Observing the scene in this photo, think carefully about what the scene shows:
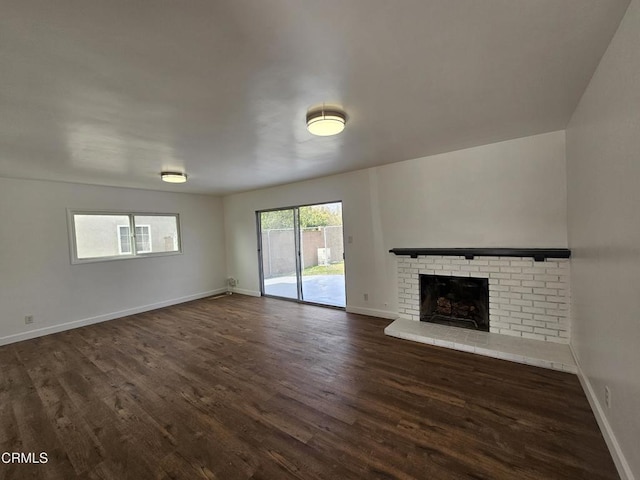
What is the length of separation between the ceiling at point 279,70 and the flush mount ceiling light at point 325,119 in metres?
0.12

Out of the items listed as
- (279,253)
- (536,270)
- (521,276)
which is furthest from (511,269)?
(279,253)

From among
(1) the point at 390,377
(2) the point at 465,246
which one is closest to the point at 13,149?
(1) the point at 390,377

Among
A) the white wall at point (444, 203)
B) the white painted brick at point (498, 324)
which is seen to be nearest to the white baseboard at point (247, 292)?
the white wall at point (444, 203)

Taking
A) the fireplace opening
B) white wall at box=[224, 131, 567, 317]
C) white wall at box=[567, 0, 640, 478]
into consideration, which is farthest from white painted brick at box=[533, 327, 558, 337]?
white wall at box=[224, 131, 567, 317]

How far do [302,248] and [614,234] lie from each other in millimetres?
4542

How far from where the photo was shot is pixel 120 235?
5.05m

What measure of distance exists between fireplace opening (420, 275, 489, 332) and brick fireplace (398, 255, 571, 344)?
13 centimetres

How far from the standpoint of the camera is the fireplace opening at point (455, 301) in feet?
11.5

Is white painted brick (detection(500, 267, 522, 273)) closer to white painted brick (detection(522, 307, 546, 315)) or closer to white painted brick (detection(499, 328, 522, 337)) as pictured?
white painted brick (detection(522, 307, 546, 315))

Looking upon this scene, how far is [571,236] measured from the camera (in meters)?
2.74

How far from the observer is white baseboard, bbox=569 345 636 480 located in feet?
4.77

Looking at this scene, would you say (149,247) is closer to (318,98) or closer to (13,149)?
(13,149)

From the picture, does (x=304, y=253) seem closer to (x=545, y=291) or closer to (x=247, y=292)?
(x=247, y=292)

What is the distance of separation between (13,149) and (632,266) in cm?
505
